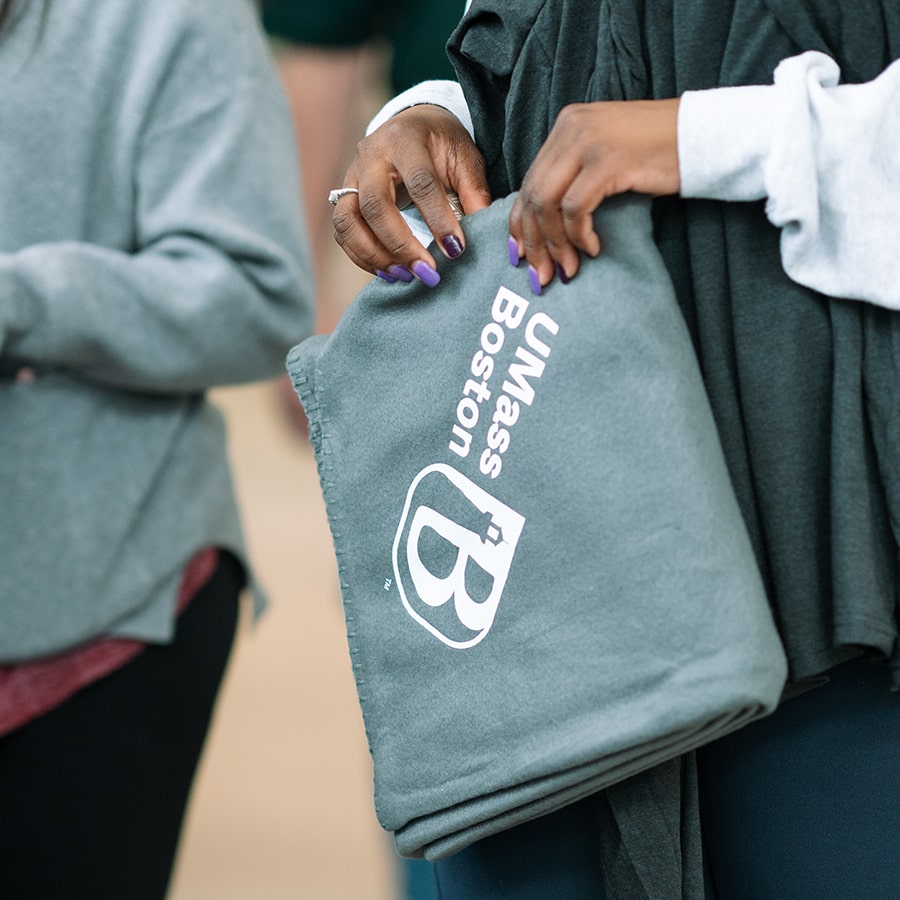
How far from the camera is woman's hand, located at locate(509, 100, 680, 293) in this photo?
0.73 meters

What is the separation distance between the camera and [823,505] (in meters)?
0.80

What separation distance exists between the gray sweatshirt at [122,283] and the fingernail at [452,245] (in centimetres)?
53

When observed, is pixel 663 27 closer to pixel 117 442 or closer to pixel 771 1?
pixel 771 1

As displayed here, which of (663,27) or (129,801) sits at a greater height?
(663,27)

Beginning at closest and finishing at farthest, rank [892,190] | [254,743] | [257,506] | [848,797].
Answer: [892,190] < [848,797] < [254,743] < [257,506]

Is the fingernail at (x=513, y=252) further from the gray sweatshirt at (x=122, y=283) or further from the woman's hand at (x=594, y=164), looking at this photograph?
the gray sweatshirt at (x=122, y=283)

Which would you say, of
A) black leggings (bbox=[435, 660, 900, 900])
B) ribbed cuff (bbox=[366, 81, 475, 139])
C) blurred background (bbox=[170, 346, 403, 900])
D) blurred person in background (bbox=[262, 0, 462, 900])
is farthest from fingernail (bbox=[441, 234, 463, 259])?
blurred background (bbox=[170, 346, 403, 900])

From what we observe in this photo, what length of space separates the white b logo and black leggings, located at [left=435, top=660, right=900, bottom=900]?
0.19 m

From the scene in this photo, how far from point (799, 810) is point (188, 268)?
2.62 ft

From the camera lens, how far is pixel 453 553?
85 cm

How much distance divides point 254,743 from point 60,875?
146 centimetres

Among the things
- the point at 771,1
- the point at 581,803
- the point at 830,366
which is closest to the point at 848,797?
the point at 581,803

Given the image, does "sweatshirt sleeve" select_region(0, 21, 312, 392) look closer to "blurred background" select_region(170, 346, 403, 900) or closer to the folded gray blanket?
the folded gray blanket

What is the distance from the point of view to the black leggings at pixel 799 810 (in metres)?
0.84
